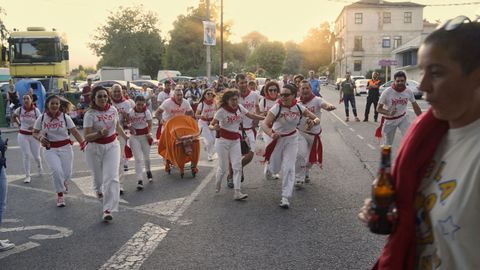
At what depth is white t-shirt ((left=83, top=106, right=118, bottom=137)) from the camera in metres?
7.18

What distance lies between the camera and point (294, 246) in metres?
5.49

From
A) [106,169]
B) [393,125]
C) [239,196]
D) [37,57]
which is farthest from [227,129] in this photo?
[37,57]

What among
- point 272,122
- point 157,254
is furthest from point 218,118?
point 157,254

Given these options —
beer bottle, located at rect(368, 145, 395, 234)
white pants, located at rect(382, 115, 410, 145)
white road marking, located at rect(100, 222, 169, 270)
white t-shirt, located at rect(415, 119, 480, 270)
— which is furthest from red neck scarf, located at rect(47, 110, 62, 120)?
white t-shirt, located at rect(415, 119, 480, 270)

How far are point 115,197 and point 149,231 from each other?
95 centimetres

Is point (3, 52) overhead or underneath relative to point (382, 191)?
overhead

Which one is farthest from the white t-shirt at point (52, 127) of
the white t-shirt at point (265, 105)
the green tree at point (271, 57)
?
the green tree at point (271, 57)

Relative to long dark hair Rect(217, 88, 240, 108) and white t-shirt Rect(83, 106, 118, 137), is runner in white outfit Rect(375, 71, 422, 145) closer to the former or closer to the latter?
long dark hair Rect(217, 88, 240, 108)

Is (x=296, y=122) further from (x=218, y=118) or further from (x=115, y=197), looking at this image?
(x=115, y=197)

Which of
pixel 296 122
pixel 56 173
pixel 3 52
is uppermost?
pixel 3 52

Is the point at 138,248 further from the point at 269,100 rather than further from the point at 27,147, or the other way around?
the point at 27,147

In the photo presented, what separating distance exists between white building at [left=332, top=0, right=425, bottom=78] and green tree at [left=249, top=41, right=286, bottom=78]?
21368 mm

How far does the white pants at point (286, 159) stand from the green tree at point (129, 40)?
217 ft

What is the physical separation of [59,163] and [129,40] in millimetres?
67152
